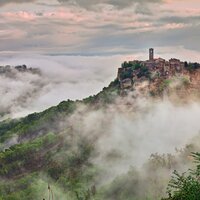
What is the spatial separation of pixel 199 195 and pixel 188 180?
21.2ft

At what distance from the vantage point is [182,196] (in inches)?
3745

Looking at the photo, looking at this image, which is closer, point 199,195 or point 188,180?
point 199,195

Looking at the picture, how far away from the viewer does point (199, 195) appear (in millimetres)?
91750

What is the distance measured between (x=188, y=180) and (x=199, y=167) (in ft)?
11.6

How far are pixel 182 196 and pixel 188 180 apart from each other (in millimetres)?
4213

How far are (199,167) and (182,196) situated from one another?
6.91 metres

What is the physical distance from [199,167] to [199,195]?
280 inches

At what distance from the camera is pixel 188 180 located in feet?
321

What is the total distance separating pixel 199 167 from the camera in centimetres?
9706
